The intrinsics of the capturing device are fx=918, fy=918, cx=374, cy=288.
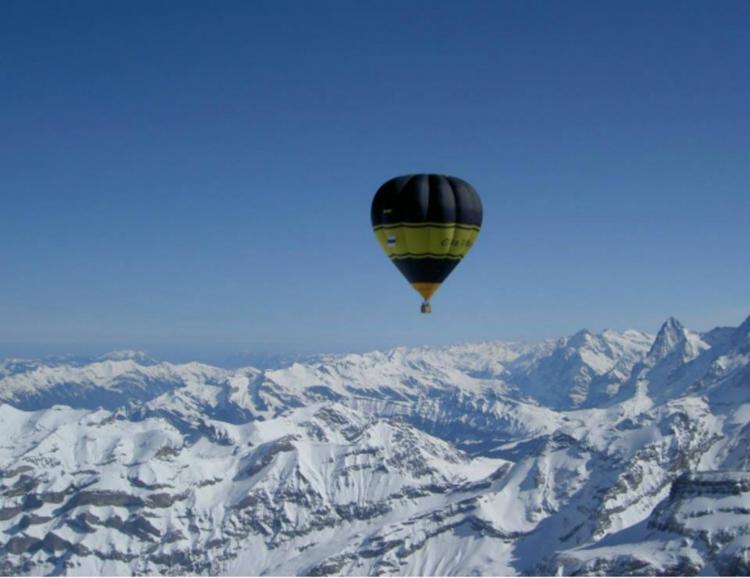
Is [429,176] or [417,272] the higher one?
[429,176]
